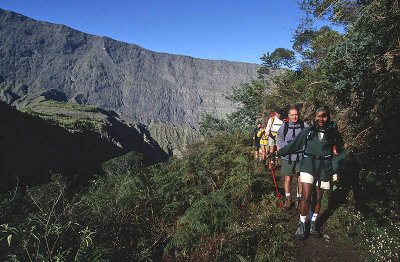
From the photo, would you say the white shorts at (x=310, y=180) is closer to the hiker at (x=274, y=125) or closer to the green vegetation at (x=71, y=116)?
the hiker at (x=274, y=125)

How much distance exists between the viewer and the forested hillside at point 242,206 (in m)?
2.88

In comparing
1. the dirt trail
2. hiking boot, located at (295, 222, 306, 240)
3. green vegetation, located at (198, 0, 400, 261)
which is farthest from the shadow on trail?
hiking boot, located at (295, 222, 306, 240)

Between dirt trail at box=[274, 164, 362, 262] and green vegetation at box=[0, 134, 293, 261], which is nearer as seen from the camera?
green vegetation at box=[0, 134, 293, 261]

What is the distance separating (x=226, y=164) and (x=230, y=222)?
133 inches

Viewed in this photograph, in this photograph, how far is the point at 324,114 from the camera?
3.41 metres

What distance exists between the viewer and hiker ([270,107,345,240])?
11.0 feet

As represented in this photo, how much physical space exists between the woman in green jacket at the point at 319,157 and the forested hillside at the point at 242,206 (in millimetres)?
489

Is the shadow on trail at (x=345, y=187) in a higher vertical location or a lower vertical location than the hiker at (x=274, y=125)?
lower

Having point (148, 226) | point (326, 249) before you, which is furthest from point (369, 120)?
point (148, 226)

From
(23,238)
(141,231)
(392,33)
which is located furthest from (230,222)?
(392,33)

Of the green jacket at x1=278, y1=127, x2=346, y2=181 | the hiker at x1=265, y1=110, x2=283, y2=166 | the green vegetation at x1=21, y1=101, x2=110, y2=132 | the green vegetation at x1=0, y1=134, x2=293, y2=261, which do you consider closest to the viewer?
the green vegetation at x1=0, y1=134, x2=293, y2=261

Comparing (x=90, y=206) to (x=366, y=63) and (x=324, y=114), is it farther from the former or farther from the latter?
(x=366, y=63)

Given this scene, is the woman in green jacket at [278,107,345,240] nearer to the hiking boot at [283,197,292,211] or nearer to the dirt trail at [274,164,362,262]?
the dirt trail at [274,164,362,262]

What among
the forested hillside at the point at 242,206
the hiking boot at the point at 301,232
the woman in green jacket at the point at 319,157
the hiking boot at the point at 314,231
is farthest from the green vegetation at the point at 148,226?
the woman in green jacket at the point at 319,157
